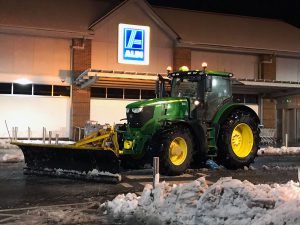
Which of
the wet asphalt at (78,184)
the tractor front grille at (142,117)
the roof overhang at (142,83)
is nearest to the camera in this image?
the wet asphalt at (78,184)

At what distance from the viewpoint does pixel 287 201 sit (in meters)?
6.60

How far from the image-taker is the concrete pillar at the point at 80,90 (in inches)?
1115

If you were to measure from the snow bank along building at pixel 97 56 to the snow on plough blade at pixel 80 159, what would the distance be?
12112 mm

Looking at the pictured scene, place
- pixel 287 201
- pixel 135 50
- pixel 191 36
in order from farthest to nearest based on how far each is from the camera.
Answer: pixel 191 36 → pixel 135 50 → pixel 287 201

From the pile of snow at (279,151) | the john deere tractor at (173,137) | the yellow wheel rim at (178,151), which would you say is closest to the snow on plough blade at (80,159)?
the john deere tractor at (173,137)

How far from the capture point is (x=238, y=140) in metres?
14.7

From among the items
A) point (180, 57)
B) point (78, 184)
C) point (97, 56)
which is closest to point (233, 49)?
point (180, 57)

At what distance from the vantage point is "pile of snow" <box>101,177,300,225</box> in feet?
21.3

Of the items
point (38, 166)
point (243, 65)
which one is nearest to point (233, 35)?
point (243, 65)

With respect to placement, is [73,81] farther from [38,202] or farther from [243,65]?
[38,202]

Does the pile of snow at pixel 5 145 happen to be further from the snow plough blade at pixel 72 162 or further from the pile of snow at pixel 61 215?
the pile of snow at pixel 61 215

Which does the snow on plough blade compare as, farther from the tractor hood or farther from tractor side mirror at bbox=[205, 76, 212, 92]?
tractor side mirror at bbox=[205, 76, 212, 92]

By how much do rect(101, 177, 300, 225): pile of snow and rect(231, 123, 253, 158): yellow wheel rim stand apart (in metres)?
6.46

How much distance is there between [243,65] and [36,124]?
47.2ft
